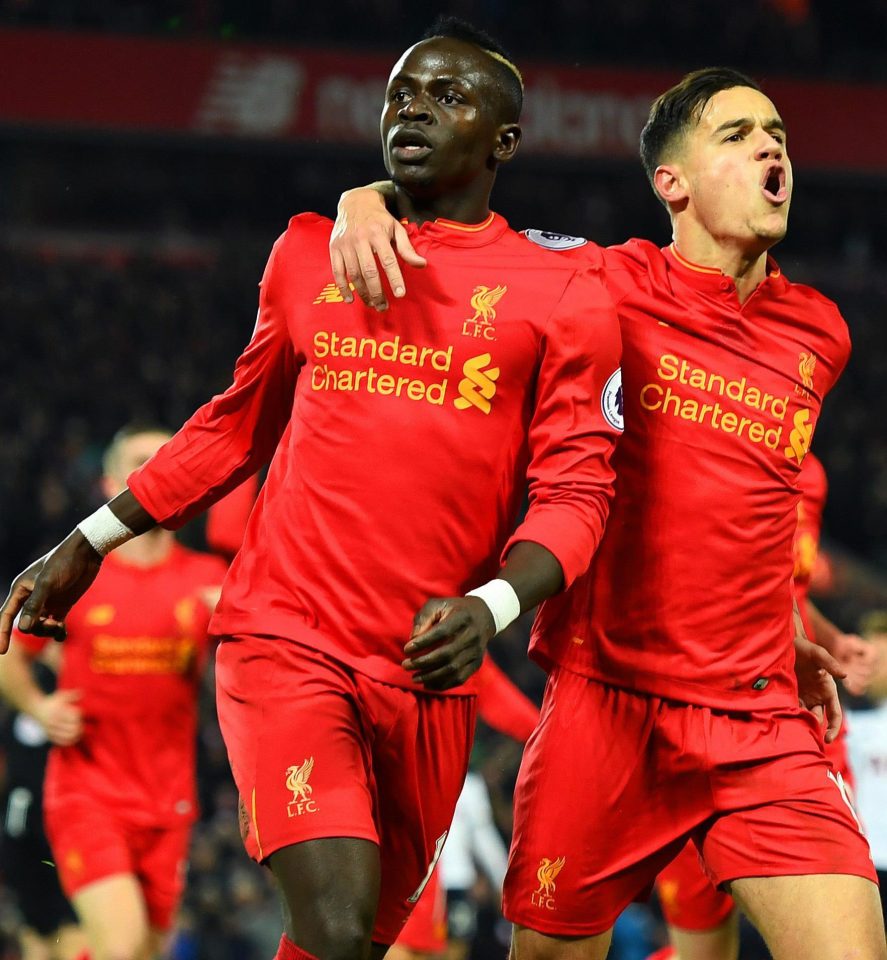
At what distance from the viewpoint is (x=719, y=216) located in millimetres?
3918

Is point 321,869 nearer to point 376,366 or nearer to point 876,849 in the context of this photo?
point 376,366

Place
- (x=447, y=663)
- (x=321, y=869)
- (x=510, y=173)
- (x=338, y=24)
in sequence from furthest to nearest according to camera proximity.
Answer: (x=510, y=173) < (x=338, y=24) < (x=321, y=869) < (x=447, y=663)

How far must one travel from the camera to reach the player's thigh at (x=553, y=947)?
12.3 ft

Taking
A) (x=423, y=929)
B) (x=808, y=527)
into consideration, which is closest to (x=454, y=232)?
(x=808, y=527)

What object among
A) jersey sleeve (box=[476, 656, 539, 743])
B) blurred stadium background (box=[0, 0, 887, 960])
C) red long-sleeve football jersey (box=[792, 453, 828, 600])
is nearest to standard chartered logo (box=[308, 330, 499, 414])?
red long-sleeve football jersey (box=[792, 453, 828, 600])

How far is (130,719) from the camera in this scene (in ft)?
21.0

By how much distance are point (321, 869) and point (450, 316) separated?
117 centimetres

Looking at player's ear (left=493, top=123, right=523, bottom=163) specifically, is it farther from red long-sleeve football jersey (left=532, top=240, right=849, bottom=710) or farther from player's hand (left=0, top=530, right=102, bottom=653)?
player's hand (left=0, top=530, right=102, bottom=653)

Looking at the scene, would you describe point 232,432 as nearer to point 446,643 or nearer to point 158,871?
point 446,643

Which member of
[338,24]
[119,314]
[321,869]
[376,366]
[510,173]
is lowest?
[119,314]

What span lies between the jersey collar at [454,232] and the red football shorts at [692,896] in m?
1.94

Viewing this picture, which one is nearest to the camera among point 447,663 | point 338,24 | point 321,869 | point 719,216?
point 447,663

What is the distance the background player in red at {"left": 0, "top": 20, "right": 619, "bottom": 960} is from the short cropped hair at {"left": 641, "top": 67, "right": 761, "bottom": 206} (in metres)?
0.61

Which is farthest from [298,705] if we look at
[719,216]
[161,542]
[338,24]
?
[338,24]
